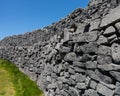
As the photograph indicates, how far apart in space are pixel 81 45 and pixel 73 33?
3.80ft

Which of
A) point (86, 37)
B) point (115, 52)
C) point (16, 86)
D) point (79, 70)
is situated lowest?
point (79, 70)

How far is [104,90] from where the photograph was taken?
744cm

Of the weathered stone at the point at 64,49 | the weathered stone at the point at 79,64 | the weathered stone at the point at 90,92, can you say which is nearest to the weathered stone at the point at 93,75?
the weathered stone at the point at 90,92

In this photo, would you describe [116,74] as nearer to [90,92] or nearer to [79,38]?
[90,92]

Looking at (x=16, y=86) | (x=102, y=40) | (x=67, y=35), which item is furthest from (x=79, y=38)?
(x=16, y=86)

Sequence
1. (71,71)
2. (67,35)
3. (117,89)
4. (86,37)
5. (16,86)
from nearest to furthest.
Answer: (117,89)
(86,37)
(71,71)
(67,35)
(16,86)

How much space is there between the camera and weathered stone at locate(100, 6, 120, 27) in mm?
7223

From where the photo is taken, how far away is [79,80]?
894 cm

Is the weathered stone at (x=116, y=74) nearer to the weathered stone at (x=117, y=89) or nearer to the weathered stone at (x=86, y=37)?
the weathered stone at (x=117, y=89)

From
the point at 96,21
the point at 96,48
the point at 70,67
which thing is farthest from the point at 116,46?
the point at 70,67

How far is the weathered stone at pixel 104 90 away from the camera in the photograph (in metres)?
7.18

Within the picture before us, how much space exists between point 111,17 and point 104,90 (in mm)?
1999

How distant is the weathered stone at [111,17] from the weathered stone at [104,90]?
173cm

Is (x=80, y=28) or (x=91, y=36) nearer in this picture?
(x=91, y=36)
